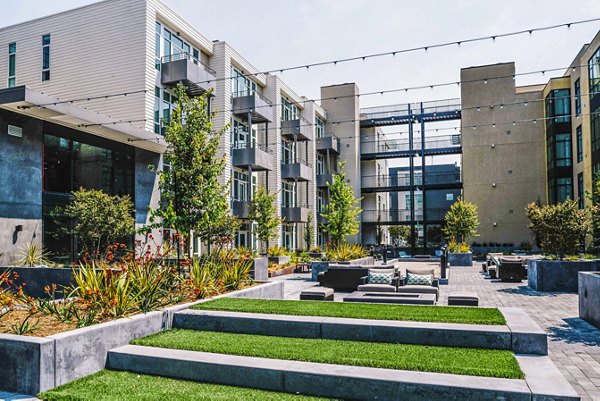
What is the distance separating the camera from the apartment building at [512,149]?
31.9 metres

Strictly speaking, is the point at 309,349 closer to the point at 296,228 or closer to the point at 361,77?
the point at 361,77

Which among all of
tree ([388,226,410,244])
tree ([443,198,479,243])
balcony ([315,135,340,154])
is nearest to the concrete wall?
tree ([443,198,479,243])

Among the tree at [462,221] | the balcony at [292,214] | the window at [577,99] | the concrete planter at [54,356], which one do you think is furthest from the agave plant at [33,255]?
the window at [577,99]

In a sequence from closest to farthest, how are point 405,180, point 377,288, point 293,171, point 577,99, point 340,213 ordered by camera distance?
point 377,288
point 340,213
point 577,99
point 293,171
point 405,180

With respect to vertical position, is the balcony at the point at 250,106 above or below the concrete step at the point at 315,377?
above

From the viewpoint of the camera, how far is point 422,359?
5371mm

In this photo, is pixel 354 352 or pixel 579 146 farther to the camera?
pixel 579 146

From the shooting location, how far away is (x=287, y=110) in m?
35.9

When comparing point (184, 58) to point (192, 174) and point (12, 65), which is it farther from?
point (192, 174)

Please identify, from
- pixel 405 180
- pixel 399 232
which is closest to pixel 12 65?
pixel 405 180

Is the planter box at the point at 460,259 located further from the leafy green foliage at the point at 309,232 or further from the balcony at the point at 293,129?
the balcony at the point at 293,129

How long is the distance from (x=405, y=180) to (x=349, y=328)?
3354cm

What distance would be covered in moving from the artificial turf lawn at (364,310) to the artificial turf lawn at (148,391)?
2.09 metres

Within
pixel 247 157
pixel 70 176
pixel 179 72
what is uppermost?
pixel 179 72
